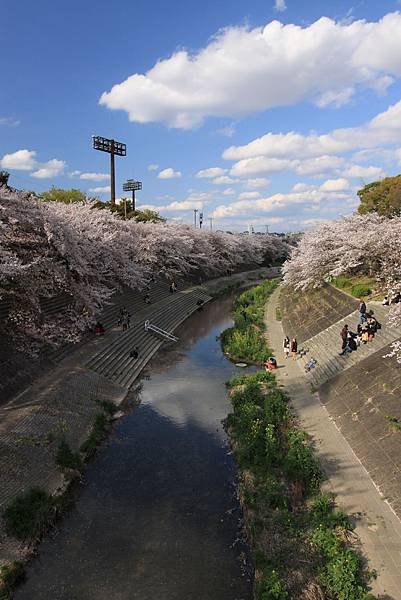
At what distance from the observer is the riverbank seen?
508 inches

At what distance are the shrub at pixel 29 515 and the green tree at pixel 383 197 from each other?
47225mm

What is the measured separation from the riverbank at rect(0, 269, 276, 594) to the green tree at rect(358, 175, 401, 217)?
4082 cm

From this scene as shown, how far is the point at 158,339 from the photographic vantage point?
116ft

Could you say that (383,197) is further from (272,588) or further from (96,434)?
(272,588)

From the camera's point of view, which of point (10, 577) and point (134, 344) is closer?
point (10, 577)

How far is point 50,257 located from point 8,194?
3.74 m

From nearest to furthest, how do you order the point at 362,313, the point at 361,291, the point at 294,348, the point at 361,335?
the point at 361,335 → the point at 362,313 → the point at 294,348 → the point at 361,291

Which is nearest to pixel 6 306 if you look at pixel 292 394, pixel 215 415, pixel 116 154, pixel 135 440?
pixel 135 440

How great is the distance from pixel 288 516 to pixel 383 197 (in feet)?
173

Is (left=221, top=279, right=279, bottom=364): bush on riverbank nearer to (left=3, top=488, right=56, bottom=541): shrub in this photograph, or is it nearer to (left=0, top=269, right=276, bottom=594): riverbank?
(left=0, top=269, right=276, bottom=594): riverbank

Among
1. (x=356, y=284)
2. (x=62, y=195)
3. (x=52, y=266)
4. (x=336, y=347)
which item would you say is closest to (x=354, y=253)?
(x=356, y=284)

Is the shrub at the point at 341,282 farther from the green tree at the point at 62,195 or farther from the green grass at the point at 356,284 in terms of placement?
the green tree at the point at 62,195

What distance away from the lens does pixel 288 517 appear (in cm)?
1284

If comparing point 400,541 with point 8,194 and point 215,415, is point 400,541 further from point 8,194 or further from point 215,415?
point 8,194
